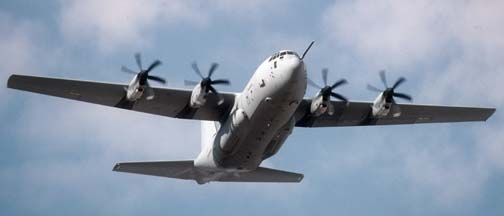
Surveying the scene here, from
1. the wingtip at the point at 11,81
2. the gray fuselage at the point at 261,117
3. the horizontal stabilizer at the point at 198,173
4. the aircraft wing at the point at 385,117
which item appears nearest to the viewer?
the gray fuselage at the point at 261,117

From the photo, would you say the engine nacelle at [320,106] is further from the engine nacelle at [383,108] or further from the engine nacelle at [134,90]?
the engine nacelle at [134,90]

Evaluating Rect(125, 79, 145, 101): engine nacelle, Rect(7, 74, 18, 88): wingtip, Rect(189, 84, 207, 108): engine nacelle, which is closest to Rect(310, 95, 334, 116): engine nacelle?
Rect(189, 84, 207, 108): engine nacelle

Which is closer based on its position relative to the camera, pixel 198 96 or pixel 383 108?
pixel 198 96

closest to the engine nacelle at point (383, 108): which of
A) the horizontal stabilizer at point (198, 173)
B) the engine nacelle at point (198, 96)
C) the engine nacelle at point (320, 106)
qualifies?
the engine nacelle at point (320, 106)

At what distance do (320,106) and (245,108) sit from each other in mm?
4326

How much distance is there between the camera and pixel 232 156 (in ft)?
139

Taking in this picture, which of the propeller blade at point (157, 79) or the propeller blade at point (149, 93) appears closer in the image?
the propeller blade at point (157, 79)

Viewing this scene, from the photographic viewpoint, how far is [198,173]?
45656 millimetres

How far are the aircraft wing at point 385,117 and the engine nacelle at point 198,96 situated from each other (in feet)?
19.0

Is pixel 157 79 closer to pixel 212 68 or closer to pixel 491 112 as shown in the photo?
pixel 212 68

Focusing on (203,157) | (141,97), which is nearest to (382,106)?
(203,157)

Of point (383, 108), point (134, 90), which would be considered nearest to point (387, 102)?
point (383, 108)

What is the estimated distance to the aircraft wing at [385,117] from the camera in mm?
45781

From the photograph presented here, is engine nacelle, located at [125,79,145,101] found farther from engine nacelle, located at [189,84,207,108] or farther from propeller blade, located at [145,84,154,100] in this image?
engine nacelle, located at [189,84,207,108]
